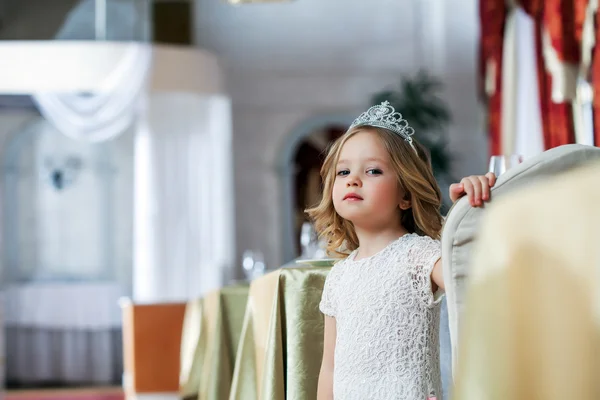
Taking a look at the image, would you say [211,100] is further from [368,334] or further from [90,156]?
[368,334]

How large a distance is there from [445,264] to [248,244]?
31.1 feet

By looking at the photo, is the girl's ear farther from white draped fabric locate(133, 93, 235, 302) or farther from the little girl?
white draped fabric locate(133, 93, 235, 302)

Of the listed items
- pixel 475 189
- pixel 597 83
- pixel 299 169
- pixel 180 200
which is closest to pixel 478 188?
pixel 475 189

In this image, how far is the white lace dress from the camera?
5.92 ft

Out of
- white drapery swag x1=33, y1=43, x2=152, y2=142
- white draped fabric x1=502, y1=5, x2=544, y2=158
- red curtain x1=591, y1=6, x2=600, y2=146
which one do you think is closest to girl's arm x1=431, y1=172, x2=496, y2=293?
red curtain x1=591, y1=6, x2=600, y2=146

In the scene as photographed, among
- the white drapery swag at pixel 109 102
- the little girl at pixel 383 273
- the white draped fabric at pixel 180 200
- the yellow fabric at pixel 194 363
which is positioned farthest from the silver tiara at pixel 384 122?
the white drapery swag at pixel 109 102

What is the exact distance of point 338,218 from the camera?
2.05 meters

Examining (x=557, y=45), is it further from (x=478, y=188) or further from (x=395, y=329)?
(x=478, y=188)

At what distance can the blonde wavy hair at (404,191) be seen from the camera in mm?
1910

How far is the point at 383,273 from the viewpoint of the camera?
1.83 meters

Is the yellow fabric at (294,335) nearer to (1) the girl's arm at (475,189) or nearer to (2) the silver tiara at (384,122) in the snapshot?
(2) the silver tiara at (384,122)

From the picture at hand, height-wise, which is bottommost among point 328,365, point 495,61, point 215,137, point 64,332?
point 64,332

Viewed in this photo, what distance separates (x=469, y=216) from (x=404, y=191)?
0.56 m

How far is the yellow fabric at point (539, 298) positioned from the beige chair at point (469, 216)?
0.67 metres
